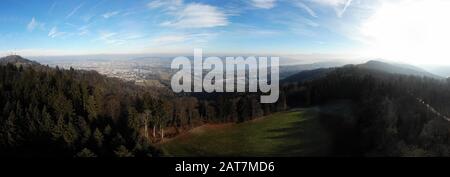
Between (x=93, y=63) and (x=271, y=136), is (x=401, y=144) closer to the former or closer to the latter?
(x=271, y=136)

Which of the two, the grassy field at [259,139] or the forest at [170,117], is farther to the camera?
the grassy field at [259,139]

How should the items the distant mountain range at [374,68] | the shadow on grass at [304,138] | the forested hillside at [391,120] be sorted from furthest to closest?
the distant mountain range at [374,68]
the shadow on grass at [304,138]
the forested hillside at [391,120]

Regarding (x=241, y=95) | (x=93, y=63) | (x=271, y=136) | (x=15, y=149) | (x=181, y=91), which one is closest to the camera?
(x=15, y=149)

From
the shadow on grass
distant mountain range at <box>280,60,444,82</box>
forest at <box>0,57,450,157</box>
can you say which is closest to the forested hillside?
forest at <box>0,57,450,157</box>

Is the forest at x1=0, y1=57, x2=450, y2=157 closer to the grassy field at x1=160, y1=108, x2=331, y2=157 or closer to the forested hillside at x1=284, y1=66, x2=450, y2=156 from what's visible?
the forested hillside at x1=284, y1=66, x2=450, y2=156

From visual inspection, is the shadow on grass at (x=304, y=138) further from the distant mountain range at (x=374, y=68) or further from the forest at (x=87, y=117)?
the distant mountain range at (x=374, y=68)

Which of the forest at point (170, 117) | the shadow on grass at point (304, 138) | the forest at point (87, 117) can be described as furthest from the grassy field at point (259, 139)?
the forest at point (87, 117)
